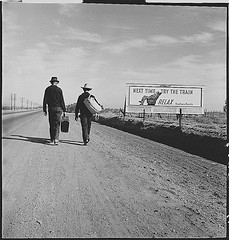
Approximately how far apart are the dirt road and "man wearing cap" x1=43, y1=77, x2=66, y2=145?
0.07m

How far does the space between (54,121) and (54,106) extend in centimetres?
16

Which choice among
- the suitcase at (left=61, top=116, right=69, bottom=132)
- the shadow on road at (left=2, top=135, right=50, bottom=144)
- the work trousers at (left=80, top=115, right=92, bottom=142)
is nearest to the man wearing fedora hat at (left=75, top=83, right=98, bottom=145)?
the work trousers at (left=80, top=115, right=92, bottom=142)

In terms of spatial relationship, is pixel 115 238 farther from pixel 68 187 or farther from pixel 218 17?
pixel 218 17

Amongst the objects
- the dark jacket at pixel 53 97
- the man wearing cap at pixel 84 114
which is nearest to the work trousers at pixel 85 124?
the man wearing cap at pixel 84 114

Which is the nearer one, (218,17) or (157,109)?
(218,17)

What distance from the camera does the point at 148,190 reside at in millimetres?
2934

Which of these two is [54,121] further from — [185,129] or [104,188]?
[185,129]

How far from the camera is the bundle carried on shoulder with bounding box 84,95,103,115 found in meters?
3.12

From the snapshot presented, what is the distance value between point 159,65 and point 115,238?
1.72 metres

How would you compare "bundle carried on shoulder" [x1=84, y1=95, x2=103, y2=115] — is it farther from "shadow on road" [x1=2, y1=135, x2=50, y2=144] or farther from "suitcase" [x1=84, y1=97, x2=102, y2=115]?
"shadow on road" [x1=2, y1=135, x2=50, y2=144]

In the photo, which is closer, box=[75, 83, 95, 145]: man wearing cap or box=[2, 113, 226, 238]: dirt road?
box=[2, 113, 226, 238]: dirt road

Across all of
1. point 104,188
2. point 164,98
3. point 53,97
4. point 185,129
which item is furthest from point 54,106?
point 185,129

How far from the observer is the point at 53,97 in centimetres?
308

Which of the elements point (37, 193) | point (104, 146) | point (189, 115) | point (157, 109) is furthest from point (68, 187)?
point (189, 115)
